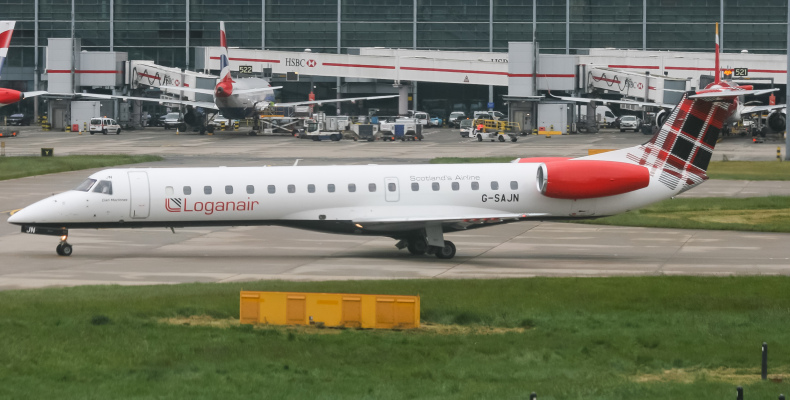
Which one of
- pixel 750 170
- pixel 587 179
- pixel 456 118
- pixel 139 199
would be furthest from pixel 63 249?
pixel 456 118

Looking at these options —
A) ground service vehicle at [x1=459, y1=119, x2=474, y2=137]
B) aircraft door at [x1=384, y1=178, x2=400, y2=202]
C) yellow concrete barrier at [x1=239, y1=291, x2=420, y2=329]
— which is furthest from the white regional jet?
yellow concrete barrier at [x1=239, y1=291, x2=420, y2=329]

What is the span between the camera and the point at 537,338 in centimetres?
2150

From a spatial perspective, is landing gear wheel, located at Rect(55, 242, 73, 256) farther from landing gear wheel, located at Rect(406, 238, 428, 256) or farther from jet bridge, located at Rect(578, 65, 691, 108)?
jet bridge, located at Rect(578, 65, 691, 108)

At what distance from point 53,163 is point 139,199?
121 ft

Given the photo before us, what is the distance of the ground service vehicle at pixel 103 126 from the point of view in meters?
106

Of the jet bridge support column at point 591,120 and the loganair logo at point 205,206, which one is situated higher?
the jet bridge support column at point 591,120

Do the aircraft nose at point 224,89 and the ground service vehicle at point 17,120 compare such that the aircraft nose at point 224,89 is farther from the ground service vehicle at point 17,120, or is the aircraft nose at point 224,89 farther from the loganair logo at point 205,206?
the loganair logo at point 205,206

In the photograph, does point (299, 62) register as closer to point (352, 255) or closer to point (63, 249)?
point (352, 255)

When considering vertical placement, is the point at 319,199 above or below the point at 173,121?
below

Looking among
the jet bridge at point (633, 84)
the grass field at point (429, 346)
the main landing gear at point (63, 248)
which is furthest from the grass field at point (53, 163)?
the jet bridge at point (633, 84)

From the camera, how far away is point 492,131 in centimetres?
9738

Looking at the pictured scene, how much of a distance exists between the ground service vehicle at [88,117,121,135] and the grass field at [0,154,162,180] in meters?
32.7

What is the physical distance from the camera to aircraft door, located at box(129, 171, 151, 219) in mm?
33469

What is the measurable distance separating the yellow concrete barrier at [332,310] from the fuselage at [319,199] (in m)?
10.9
